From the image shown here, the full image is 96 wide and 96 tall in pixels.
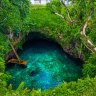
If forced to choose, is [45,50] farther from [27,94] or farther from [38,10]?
[27,94]

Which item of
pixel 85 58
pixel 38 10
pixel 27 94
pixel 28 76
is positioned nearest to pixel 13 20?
pixel 28 76

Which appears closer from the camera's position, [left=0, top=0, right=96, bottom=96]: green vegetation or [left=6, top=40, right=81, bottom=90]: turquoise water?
[left=0, top=0, right=96, bottom=96]: green vegetation

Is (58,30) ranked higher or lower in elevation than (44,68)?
higher

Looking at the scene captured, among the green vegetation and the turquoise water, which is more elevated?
the green vegetation

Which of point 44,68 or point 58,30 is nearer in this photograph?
point 44,68
